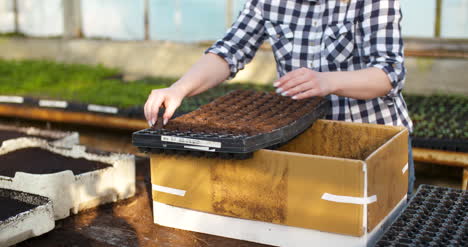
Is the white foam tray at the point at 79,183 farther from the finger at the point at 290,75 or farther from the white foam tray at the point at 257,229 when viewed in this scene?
the finger at the point at 290,75

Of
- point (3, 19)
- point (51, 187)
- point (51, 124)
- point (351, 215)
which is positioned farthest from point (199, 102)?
point (3, 19)

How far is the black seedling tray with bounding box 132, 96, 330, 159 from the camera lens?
1129 millimetres

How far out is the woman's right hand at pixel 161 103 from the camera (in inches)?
53.5

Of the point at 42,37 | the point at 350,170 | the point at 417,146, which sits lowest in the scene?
the point at 417,146

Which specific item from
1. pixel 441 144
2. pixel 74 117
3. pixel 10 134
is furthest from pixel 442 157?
pixel 74 117

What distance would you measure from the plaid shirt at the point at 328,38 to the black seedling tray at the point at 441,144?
95cm

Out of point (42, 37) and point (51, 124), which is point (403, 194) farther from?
point (42, 37)

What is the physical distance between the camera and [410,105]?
351 cm

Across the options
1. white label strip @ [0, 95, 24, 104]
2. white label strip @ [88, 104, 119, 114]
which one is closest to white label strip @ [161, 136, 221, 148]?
white label strip @ [88, 104, 119, 114]

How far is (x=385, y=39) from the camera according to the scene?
1.44 metres

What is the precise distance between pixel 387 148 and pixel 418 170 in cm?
202

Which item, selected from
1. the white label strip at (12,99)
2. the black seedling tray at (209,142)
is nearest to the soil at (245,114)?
the black seedling tray at (209,142)

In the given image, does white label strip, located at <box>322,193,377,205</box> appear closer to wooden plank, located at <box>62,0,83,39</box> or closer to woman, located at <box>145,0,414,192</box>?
woman, located at <box>145,0,414,192</box>

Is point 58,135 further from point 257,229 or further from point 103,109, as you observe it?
point 103,109
